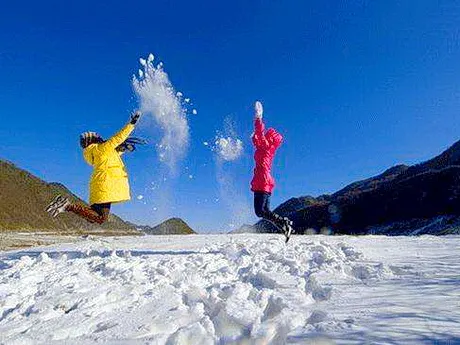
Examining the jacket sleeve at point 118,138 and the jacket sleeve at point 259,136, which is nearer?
the jacket sleeve at point 118,138

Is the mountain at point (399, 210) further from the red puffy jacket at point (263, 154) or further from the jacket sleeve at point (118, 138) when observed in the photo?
the jacket sleeve at point (118, 138)

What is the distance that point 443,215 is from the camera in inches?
2074

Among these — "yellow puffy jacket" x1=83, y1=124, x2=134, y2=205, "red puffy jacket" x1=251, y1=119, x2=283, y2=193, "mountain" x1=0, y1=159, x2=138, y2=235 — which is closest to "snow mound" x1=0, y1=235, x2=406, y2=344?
"yellow puffy jacket" x1=83, y1=124, x2=134, y2=205

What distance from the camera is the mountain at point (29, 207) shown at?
67.8 meters

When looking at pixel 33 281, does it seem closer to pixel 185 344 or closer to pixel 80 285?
pixel 80 285

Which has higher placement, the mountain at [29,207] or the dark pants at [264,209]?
the mountain at [29,207]

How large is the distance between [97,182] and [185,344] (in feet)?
18.5

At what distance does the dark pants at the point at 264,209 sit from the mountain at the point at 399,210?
130 feet

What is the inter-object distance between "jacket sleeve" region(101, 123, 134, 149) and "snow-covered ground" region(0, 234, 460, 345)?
2092 millimetres

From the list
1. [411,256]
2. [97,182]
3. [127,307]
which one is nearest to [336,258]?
[411,256]

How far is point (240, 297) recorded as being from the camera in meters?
4.84

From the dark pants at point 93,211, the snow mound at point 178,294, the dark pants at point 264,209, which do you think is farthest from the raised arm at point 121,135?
the dark pants at point 264,209

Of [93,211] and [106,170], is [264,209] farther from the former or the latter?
[93,211]

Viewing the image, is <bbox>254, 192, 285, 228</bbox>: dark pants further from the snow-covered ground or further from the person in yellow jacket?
the person in yellow jacket
